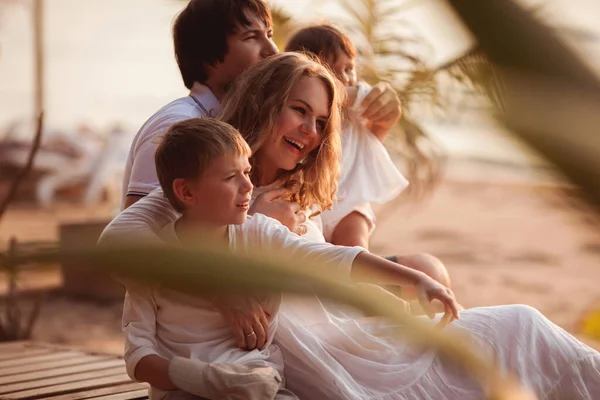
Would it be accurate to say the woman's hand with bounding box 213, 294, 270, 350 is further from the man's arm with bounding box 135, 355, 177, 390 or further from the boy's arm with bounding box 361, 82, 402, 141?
the boy's arm with bounding box 361, 82, 402, 141

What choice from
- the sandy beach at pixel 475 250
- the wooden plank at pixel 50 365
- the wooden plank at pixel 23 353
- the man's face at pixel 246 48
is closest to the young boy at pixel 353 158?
the man's face at pixel 246 48

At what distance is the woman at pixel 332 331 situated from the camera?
2.45 m

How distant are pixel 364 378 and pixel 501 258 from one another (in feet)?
41.5

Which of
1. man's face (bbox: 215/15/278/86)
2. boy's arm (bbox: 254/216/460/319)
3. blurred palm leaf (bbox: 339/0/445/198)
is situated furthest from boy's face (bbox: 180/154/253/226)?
blurred palm leaf (bbox: 339/0/445/198)

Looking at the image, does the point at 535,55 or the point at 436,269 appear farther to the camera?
the point at 436,269

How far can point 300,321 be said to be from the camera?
2502 millimetres

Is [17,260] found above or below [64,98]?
above

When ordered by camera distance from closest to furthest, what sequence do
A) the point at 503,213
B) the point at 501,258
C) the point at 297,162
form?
the point at 297,162
the point at 501,258
the point at 503,213

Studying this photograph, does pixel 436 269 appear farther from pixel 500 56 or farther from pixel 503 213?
pixel 503 213

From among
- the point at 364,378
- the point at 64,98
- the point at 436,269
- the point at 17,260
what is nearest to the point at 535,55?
the point at 17,260

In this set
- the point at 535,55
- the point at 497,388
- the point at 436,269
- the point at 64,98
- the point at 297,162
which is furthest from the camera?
the point at 64,98

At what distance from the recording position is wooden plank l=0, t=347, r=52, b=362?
414 cm

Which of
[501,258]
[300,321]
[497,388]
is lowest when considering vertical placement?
[501,258]

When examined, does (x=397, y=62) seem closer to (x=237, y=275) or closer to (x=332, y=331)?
(x=332, y=331)
